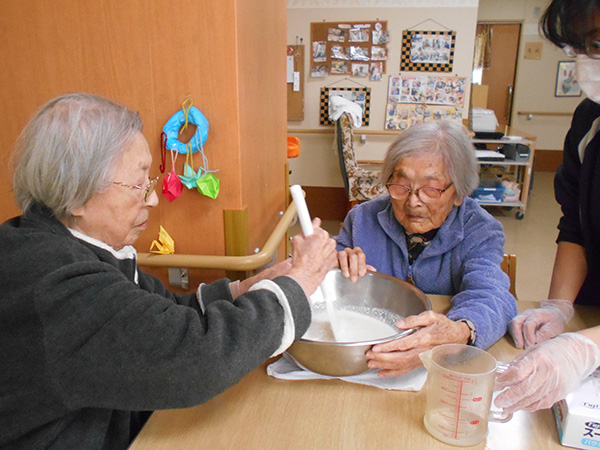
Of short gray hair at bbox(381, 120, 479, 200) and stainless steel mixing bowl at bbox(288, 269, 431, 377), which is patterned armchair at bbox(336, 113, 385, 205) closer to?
short gray hair at bbox(381, 120, 479, 200)

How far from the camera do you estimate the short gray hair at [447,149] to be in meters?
1.45

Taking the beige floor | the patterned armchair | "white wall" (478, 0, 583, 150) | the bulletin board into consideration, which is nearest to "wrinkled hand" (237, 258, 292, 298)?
the beige floor

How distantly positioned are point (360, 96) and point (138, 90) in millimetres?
3300

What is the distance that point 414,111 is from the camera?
15.2 feet

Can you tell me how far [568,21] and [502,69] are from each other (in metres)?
7.14

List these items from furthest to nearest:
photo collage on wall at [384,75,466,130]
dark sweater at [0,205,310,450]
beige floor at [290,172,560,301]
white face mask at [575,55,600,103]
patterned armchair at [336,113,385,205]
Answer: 1. photo collage on wall at [384,75,466,130]
2. patterned armchair at [336,113,385,205]
3. beige floor at [290,172,560,301]
4. white face mask at [575,55,600,103]
5. dark sweater at [0,205,310,450]

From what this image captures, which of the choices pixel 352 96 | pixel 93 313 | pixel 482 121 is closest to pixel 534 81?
pixel 482 121

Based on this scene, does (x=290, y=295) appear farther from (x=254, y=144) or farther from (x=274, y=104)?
(x=274, y=104)

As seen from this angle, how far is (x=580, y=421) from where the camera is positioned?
0.82 m

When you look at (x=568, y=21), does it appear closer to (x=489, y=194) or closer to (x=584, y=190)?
(x=584, y=190)

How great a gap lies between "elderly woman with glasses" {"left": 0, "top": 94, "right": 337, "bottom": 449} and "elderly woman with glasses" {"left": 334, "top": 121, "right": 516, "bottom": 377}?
1.96ft

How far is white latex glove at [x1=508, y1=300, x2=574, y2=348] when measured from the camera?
117cm

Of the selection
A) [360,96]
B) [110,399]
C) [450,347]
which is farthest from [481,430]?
[360,96]

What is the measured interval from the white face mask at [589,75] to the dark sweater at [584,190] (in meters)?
0.17
